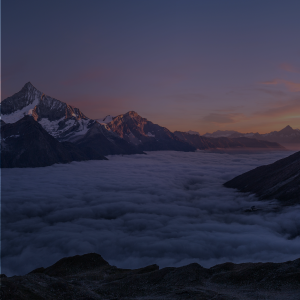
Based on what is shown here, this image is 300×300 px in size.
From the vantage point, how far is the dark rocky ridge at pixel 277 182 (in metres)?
97.4

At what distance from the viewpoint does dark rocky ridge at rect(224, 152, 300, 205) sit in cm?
9738

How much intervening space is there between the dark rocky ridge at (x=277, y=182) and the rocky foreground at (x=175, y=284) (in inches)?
2785

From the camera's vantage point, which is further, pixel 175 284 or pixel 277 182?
pixel 277 182

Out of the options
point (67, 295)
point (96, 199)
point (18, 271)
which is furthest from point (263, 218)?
point (96, 199)

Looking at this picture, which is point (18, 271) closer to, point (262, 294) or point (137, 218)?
point (137, 218)

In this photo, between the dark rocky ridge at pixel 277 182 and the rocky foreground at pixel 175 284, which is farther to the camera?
the dark rocky ridge at pixel 277 182

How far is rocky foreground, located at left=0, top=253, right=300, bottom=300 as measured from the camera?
28.4 meters

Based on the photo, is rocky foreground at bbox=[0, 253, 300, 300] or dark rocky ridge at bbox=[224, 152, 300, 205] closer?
rocky foreground at bbox=[0, 253, 300, 300]

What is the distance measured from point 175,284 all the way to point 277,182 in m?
97.5

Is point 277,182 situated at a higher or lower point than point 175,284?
higher

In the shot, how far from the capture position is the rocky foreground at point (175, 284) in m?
28.4

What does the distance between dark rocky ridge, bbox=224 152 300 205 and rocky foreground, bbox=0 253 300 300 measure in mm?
70727

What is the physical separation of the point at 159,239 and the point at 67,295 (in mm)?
55709

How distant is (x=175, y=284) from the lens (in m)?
35.4
